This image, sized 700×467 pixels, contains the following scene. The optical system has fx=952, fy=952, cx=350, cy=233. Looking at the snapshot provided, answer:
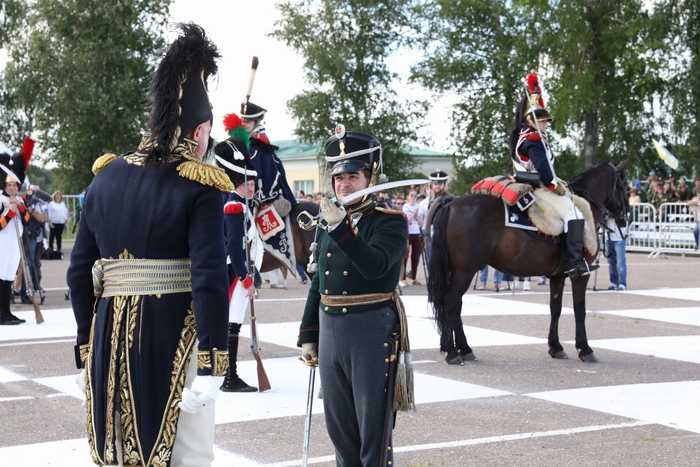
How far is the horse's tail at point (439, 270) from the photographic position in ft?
30.8

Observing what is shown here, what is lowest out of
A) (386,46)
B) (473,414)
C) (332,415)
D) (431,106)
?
(473,414)

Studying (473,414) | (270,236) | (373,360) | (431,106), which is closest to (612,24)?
(431,106)

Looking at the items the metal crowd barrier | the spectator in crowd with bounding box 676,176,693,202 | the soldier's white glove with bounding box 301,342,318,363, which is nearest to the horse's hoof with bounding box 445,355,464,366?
the soldier's white glove with bounding box 301,342,318,363

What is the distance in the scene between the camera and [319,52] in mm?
45344

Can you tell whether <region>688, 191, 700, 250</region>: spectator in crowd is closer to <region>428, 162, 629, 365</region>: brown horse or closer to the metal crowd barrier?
the metal crowd barrier

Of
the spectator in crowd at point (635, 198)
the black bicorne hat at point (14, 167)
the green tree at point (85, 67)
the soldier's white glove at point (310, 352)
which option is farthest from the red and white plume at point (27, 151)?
the green tree at point (85, 67)

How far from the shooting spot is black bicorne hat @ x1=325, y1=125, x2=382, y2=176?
434 centimetres

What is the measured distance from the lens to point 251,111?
9.68 meters

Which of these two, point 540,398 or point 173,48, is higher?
point 173,48

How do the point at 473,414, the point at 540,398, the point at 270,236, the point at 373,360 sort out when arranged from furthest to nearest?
the point at 270,236 < the point at 540,398 < the point at 473,414 < the point at 373,360

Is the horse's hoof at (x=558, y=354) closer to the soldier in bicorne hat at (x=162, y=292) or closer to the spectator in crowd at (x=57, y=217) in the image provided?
the soldier in bicorne hat at (x=162, y=292)

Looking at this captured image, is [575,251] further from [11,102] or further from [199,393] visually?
[11,102]

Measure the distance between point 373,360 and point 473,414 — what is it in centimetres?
284

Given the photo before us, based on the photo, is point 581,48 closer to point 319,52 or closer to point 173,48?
point 319,52
